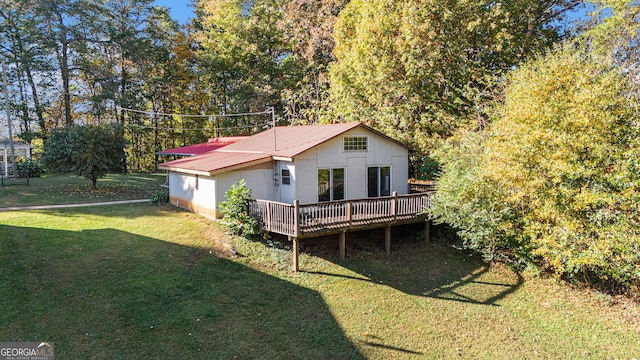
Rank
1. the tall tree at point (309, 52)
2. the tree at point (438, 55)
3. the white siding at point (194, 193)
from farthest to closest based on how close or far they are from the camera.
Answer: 1. the tall tree at point (309, 52)
2. the tree at point (438, 55)
3. the white siding at point (194, 193)

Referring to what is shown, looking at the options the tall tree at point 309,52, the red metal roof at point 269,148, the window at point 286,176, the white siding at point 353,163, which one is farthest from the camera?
the tall tree at point 309,52

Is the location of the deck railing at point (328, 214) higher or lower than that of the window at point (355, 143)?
lower

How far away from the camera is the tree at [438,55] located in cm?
1797

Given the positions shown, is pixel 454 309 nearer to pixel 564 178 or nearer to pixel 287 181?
pixel 564 178

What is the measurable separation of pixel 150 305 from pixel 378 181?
381 inches

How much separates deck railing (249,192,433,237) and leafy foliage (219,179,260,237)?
9.7 inches

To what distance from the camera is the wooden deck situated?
36.0 feet

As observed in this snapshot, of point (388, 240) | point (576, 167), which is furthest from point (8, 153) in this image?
point (576, 167)

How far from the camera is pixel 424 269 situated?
12281 millimetres

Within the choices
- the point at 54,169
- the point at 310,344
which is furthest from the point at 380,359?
the point at 54,169

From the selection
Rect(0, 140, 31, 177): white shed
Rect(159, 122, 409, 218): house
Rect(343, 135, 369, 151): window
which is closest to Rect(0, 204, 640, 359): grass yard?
Rect(159, 122, 409, 218): house

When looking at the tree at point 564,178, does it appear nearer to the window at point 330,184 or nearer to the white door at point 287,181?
the window at point 330,184

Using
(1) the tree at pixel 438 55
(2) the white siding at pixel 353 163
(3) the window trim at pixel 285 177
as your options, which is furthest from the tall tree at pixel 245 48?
(3) the window trim at pixel 285 177

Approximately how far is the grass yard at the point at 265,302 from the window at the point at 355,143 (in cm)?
385
